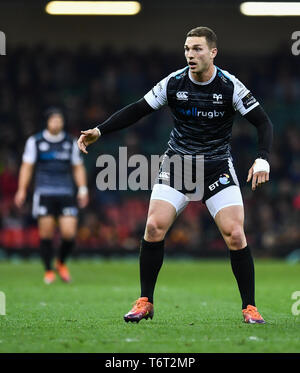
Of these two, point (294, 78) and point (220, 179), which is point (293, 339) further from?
point (294, 78)

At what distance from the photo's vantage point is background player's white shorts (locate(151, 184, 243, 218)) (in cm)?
711

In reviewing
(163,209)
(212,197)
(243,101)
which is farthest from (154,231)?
(243,101)

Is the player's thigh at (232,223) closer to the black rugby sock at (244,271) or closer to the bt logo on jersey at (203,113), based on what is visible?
the black rugby sock at (244,271)

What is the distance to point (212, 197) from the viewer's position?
23.5 ft

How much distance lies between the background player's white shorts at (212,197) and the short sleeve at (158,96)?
708 millimetres

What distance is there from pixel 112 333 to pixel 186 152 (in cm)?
181

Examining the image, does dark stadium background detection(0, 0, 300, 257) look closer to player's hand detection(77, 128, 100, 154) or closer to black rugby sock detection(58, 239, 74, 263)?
black rugby sock detection(58, 239, 74, 263)

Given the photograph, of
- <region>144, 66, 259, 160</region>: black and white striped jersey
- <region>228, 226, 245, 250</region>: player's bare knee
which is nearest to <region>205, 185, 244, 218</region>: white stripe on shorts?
<region>228, 226, 245, 250</region>: player's bare knee

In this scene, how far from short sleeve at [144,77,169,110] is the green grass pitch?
6.12ft

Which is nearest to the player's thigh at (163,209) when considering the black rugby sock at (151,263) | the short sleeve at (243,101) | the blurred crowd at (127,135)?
the black rugby sock at (151,263)

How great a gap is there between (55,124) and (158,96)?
18.0 feet

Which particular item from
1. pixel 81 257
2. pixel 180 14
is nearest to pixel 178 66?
pixel 180 14

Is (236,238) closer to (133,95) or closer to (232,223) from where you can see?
(232,223)

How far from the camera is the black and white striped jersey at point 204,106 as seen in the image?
7156 millimetres
